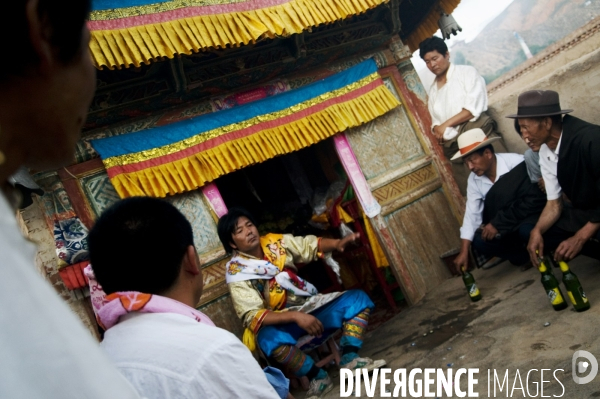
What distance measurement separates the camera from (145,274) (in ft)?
5.16

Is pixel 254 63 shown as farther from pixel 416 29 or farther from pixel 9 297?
pixel 9 297

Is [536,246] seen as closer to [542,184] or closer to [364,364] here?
[542,184]

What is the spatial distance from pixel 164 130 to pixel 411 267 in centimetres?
332

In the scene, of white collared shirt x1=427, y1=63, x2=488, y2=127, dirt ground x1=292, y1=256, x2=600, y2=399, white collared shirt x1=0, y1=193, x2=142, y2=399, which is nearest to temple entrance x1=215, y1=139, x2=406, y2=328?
dirt ground x1=292, y1=256, x2=600, y2=399

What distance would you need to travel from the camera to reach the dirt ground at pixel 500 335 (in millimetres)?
2877

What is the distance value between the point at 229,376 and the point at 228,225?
10.9 ft

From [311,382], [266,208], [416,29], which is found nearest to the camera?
[311,382]

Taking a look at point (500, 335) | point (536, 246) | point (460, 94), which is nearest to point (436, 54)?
point (460, 94)

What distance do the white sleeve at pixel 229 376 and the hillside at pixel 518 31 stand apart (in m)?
41.5

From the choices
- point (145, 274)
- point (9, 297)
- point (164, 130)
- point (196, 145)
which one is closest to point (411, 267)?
point (196, 145)

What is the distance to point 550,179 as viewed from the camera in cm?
401

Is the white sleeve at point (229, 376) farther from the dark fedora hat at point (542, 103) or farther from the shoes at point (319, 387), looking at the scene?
the dark fedora hat at point (542, 103)

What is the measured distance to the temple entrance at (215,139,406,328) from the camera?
618 cm

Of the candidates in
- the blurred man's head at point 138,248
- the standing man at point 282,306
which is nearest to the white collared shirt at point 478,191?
the standing man at point 282,306
